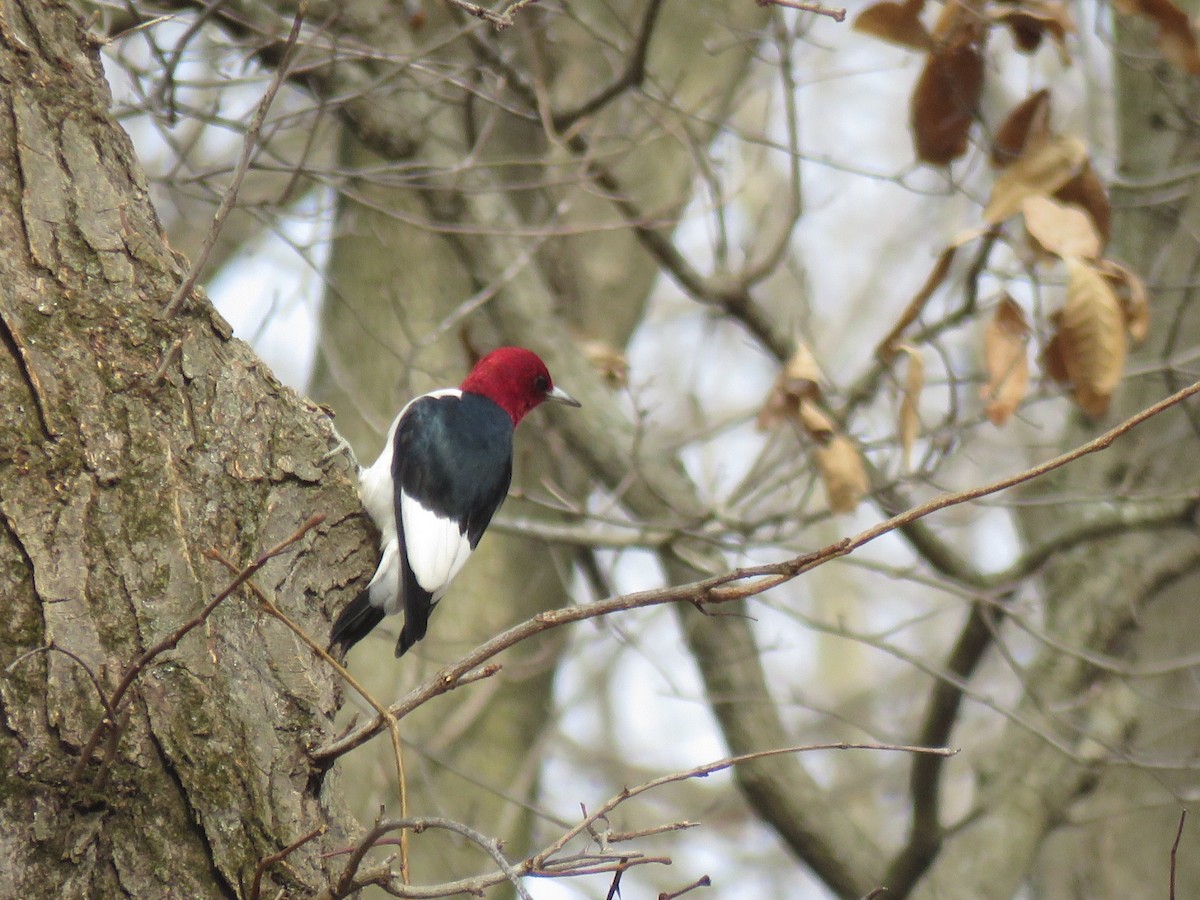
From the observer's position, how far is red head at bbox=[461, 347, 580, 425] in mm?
4680

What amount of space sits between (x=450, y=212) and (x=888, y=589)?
10.9 metres

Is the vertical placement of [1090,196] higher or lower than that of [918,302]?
higher

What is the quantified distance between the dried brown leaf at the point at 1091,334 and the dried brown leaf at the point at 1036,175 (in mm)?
358

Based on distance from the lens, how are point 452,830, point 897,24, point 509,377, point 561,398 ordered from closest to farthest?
1. point 452,830
2. point 897,24
3. point 509,377
4. point 561,398

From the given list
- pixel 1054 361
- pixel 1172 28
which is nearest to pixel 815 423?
pixel 1054 361

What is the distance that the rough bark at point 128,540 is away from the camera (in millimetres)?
1903

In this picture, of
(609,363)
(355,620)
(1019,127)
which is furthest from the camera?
(609,363)

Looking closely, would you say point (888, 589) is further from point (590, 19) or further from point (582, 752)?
point (590, 19)

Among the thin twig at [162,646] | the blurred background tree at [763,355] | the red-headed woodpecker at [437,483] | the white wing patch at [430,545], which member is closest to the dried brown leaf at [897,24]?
the blurred background tree at [763,355]

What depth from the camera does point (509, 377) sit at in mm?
4688

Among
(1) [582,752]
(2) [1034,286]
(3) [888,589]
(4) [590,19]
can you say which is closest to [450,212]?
(4) [590,19]

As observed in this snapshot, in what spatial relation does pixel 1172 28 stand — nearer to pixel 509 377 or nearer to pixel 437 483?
pixel 509 377

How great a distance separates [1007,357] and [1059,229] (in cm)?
39

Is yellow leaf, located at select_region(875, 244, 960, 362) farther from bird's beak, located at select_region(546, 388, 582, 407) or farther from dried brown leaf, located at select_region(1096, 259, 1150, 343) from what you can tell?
bird's beak, located at select_region(546, 388, 582, 407)
